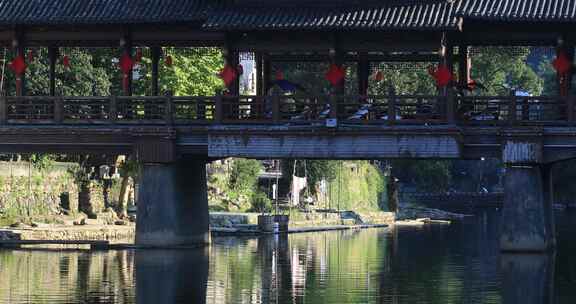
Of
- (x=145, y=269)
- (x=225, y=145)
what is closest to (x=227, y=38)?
(x=225, y=145)

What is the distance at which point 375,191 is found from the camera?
326 feet

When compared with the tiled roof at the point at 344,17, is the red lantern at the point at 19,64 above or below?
below

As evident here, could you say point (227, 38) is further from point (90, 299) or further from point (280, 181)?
point (280, 181)

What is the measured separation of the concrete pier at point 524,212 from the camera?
46438mm

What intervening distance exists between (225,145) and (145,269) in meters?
6.76

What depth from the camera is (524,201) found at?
153ft

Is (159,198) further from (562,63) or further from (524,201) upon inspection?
(562,63)

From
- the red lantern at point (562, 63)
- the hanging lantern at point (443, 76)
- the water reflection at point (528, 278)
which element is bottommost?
the water reflection at point (528, 278)

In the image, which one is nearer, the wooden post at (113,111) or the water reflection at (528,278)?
the water reflection at (528,278)

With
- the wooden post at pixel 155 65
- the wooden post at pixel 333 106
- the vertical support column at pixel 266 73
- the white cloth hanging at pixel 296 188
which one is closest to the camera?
the wooden post at pixel 333 106

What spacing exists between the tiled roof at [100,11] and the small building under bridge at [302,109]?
0.06 metres

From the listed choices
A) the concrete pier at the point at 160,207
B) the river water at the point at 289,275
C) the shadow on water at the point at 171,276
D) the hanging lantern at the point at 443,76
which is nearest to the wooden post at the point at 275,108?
the concrete pier at the point at 160,207

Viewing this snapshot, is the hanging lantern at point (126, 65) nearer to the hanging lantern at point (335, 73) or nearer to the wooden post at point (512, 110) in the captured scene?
the hanging lantern at point (335, 73)

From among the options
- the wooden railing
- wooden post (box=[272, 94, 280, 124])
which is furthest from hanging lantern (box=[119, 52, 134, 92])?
wooden post (box=[272, 94, 280, 124])
